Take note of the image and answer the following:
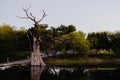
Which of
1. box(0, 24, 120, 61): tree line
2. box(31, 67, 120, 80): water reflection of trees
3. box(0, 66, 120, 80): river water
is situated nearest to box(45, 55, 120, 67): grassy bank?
box(0, 24, 120, 61): tree line

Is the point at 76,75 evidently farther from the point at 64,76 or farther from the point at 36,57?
the point at 36,57

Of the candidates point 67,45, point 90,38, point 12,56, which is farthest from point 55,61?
point 90,38

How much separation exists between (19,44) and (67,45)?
12.9 metres

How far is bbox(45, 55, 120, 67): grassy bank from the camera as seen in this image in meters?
74.6

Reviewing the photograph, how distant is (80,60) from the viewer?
8250 centimetres

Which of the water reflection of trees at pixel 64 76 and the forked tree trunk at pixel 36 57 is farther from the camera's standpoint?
the forked tree trunk at pixel 36 57

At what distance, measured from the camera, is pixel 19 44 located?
287 ft

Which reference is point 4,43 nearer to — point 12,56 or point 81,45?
point 12,56

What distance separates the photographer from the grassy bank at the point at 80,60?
74.6 metres

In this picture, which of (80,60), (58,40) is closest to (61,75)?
(58,40)

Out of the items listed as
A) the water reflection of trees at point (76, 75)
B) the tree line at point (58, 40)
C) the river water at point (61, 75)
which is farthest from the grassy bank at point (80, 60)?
the water reflection of trees at point (76, 75)

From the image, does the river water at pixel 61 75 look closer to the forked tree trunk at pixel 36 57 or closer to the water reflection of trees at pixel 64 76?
the water reflection of trees at pixel 64 76

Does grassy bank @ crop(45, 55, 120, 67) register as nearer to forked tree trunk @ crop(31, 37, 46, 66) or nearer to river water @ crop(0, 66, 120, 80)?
forked tree trunk @ crop(31, 37, 46, 66)

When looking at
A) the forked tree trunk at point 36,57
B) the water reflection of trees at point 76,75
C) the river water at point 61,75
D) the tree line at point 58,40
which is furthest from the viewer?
the tree line at point 58,40
